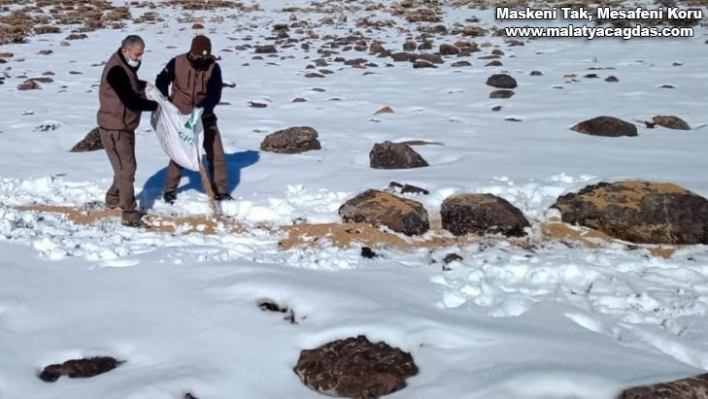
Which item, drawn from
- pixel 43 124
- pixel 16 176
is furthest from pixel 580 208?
pixel 43 124

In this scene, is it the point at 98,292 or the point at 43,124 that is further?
the point at 43,124

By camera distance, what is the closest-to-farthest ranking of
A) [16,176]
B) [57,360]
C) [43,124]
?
[57,360]
[16,176]
[43,124]

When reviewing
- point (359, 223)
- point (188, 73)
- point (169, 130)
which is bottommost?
point (359, 223)

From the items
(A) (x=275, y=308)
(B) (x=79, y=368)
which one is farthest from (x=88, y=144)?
(B) (x=79, y=368)

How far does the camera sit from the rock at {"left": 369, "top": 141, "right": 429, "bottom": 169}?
701 cm

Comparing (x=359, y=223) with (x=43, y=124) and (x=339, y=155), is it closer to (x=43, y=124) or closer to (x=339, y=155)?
(x=339, y=155)

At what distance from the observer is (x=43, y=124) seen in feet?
29.9

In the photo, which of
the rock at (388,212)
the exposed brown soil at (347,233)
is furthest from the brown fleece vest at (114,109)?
the rock at (388,212)

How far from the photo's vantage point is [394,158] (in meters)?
7.04

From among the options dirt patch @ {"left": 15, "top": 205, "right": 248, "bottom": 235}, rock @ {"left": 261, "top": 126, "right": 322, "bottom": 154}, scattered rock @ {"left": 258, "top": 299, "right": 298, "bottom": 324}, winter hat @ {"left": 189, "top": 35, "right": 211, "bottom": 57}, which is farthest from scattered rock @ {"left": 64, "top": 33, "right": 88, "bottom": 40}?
scattered rock @ {"left": 258, "top": 299, "right": 298, "bottom": 324}

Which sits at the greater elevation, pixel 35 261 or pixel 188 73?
pixel 188 73

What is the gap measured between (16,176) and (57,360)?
13.3 ft

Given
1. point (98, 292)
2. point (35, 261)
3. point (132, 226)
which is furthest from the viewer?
point (132, 226)

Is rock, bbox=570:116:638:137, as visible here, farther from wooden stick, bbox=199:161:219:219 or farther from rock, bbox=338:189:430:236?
wooden stick, bbox=199:161:219:219
